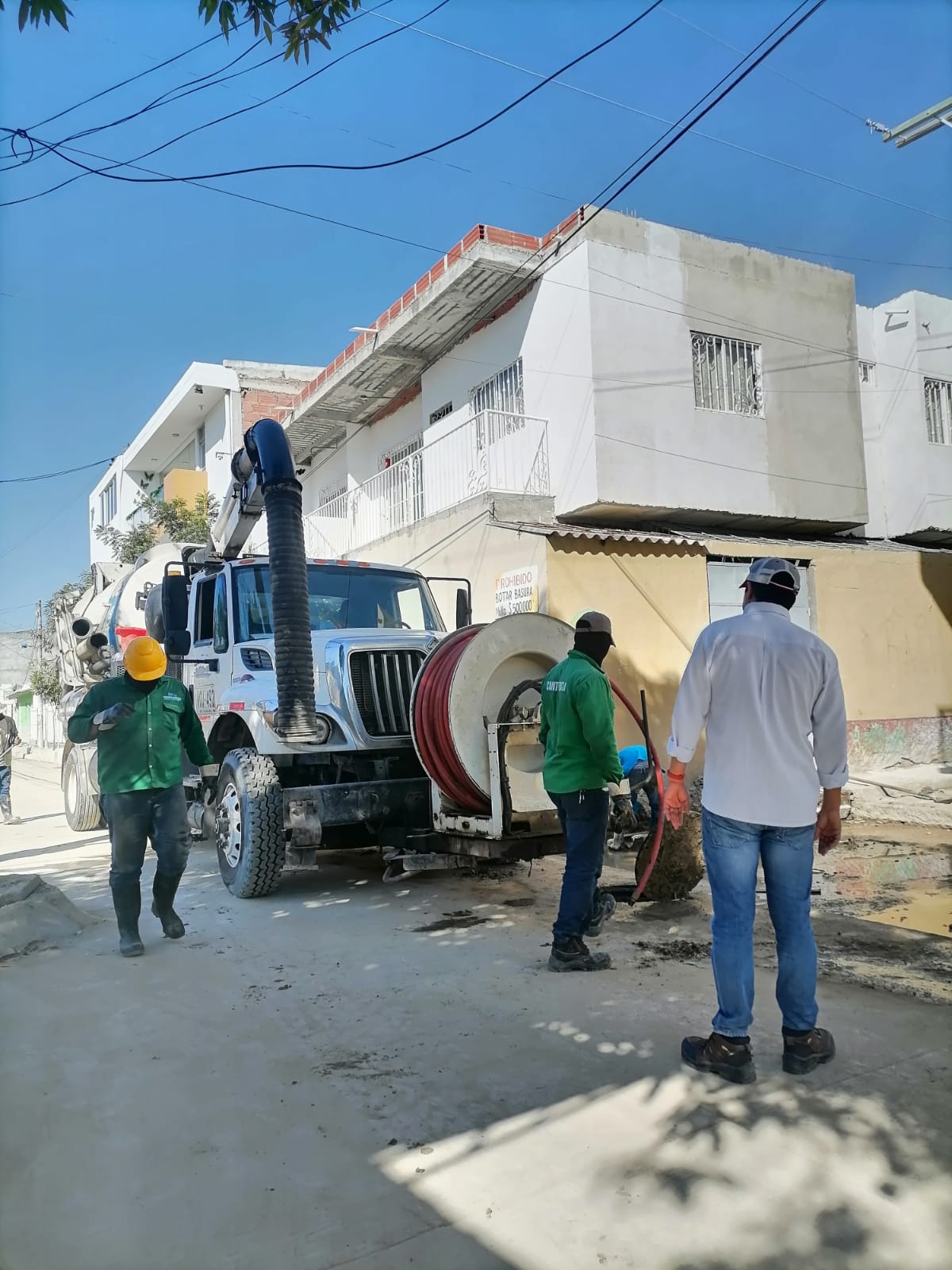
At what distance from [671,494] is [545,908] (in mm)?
8482

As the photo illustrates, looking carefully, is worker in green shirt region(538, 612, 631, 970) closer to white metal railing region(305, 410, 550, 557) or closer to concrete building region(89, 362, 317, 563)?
white metal railing region(305, 410, 550, 557)

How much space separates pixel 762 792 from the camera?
342cm

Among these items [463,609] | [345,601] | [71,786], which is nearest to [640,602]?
[463,609]

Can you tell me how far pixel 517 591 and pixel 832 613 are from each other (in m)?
5.60

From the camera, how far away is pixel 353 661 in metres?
6.89

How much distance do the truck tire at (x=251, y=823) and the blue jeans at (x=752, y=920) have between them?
369 centimetres

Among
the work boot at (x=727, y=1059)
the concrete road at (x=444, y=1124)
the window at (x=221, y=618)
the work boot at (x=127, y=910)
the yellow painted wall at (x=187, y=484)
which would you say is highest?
the yellow painted wall at (x=187, y=484)

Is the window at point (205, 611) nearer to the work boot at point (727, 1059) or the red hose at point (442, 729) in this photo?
the red hose at point (442, 729)

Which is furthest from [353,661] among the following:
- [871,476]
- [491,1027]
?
[871,476]

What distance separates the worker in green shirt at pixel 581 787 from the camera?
15.5 ft

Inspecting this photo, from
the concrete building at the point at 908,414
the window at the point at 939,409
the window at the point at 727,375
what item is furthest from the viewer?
the window at the point at 939,409

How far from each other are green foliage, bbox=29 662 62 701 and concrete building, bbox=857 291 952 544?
14882 millimetres

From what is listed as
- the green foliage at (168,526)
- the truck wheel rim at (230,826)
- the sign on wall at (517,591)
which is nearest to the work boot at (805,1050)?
the truck wheel rim at (230,826)

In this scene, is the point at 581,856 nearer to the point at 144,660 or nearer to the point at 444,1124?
the point at 444,1124
